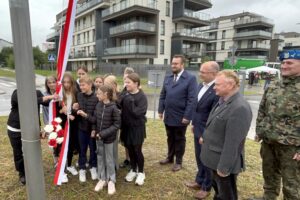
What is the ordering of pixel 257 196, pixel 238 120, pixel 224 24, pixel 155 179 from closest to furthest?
pixel 238 120
pixel 257 196
pixel 155 179
pixel 224 24

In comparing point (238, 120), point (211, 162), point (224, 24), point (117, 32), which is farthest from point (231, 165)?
point (224, 24)

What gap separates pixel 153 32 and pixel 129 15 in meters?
4.16

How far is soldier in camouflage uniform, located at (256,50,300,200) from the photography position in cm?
257

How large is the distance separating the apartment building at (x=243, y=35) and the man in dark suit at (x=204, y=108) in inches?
1831

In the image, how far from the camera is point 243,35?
156ft

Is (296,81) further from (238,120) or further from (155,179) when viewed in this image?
(155,179)

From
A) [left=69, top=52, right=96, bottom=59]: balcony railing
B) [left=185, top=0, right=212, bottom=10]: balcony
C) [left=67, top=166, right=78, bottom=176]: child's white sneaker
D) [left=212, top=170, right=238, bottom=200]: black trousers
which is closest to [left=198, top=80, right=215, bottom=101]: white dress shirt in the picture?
[left=212, top=170, right=238, bottom=200]: black trousers

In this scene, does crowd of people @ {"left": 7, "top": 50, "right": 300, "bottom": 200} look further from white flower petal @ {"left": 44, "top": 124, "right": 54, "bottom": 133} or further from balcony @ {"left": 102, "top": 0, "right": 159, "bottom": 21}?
balcony @ {"left": 102, "top": 0, "right": 159, "bottom": 21}

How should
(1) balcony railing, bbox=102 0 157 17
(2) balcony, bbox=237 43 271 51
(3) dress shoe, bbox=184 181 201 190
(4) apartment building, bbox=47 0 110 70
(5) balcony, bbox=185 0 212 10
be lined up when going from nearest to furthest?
(3) dress shoe, bbox=184 181 201 190 < (1) balcony railing, bbox=102 0 157 17 < (5) balcony, bbox=185 0 212 10 < (4) apartment building, bbox=47 0 110 70 < (2) balcony, bbox=237 43 271 51

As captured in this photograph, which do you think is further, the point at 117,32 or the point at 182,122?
the point at 117,32

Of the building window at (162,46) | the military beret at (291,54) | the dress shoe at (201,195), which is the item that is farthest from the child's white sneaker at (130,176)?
the building window at (162,46)

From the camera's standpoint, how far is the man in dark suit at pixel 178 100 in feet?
12.1

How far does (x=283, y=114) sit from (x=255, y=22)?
4998cm

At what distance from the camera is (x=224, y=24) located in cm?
5209
